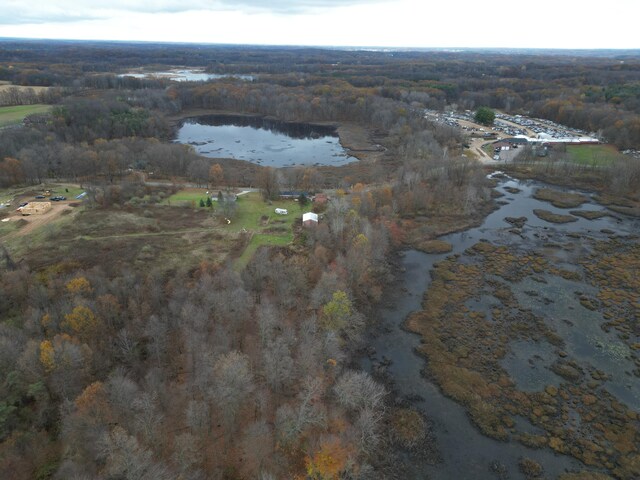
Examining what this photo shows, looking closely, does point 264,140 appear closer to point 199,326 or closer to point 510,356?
point 199,326

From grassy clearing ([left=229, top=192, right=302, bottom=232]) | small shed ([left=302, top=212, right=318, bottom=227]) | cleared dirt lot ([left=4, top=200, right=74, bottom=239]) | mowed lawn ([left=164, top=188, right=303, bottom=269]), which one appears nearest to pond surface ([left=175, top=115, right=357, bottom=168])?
mowed lawn ([left=164, top=188, right=303, bottom=269])

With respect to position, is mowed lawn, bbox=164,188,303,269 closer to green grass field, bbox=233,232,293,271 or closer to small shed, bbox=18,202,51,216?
green grass field, bbox=233,232,293,271

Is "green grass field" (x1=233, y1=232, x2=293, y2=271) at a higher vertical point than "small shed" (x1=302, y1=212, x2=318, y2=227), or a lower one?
lower

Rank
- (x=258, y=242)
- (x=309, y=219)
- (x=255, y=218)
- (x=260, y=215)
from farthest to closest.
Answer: (x=260, y=215)
(x=255, y=218)
(x=309, y=219)
(x=258, y=242)

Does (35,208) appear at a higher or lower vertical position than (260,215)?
higher

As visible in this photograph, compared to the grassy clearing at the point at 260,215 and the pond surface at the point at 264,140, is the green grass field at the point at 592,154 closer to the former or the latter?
the pond surface at the point at 264,140

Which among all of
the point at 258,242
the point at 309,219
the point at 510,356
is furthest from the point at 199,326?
the point at 510,356

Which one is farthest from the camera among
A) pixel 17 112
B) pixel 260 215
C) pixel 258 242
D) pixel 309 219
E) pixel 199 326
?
pixel 17 112
